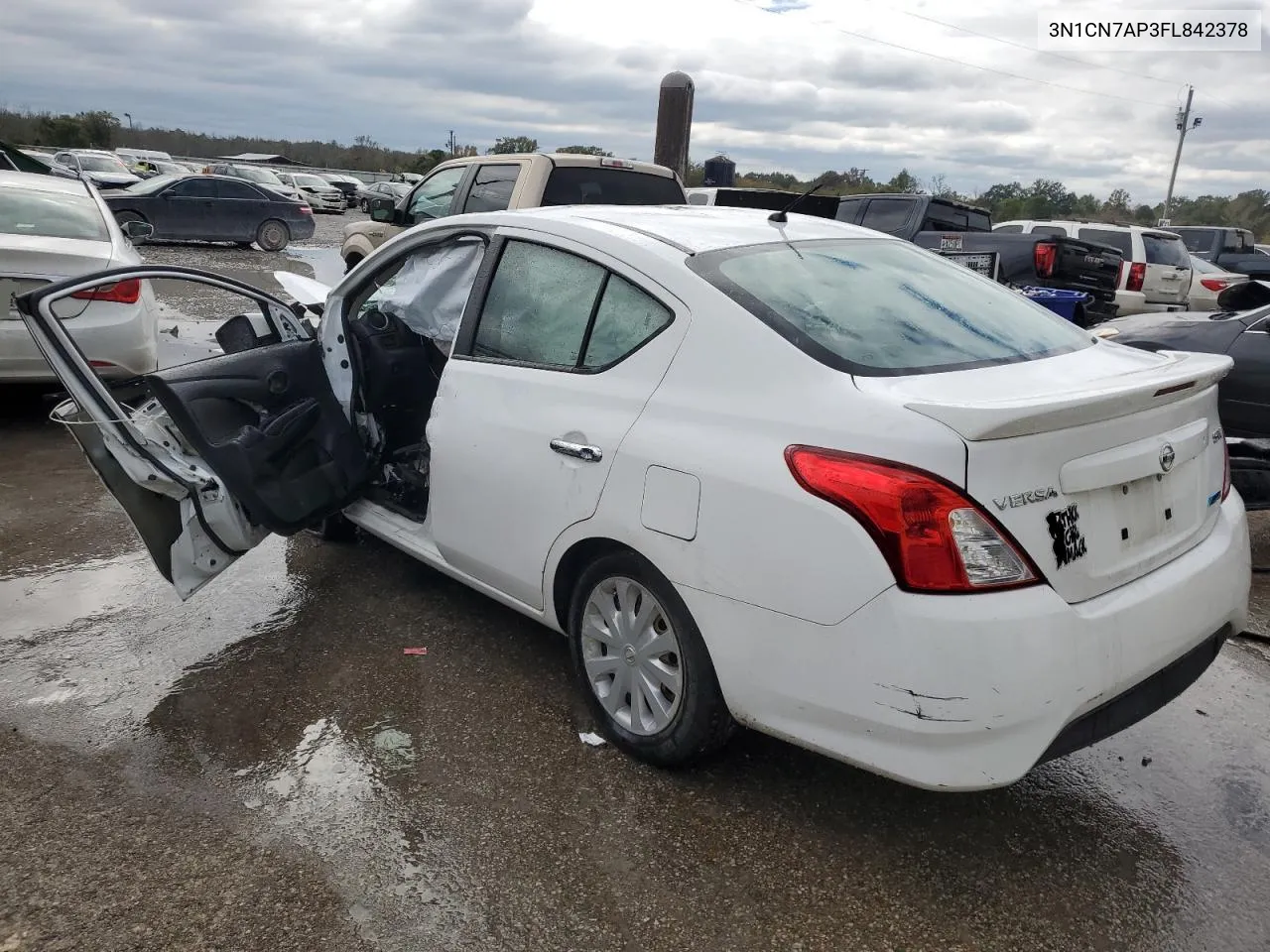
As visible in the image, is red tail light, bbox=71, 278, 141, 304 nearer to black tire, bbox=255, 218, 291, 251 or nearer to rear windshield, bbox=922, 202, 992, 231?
rear windshield, bbox=922, 202, 992, 231

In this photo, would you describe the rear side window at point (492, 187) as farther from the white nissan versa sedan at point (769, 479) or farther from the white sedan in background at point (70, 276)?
the white nissan versa sedan at point (769, 479)

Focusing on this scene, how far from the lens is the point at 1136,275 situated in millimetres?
13109

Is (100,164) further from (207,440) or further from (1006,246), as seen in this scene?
(207,440)

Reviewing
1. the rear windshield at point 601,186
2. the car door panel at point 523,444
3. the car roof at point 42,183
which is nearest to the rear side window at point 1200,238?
the rear windshield at point 601,186

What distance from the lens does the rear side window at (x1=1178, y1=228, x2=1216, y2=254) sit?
67.4 feet

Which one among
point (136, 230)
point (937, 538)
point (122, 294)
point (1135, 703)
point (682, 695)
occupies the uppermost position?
point (136, 230)

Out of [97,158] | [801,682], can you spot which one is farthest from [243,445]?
[97,158]

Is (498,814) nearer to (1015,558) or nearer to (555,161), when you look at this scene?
(1015,558)

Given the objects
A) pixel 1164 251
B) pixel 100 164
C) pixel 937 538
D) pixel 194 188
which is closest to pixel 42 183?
pixel 937 538

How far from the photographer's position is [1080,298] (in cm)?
763

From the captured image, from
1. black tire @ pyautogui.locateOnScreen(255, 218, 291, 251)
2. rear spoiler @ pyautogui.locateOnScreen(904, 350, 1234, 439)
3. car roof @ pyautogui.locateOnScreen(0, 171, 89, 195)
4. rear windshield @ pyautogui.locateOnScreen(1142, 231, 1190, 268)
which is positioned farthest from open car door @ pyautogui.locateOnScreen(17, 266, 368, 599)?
black tire @ pyautogui.locateOnScreen(255, 218, 291, 251)

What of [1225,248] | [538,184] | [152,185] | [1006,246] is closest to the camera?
[538,184]

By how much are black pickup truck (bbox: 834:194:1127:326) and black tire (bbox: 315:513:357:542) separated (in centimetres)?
717

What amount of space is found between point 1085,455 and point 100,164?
1081 inches
